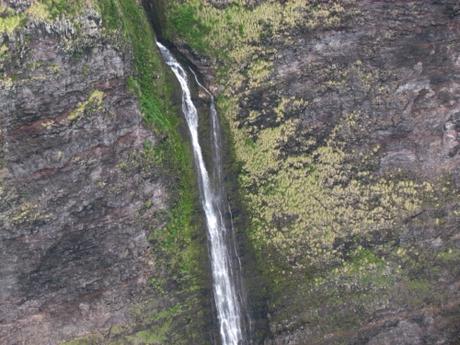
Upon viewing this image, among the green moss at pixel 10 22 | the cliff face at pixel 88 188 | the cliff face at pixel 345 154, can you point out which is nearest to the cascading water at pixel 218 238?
the cliff face at pixel 88 188

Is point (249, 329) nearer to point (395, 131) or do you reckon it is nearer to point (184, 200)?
point (184, 200)

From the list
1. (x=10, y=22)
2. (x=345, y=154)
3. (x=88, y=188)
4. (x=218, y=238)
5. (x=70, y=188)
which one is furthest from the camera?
(x=345, y=154)

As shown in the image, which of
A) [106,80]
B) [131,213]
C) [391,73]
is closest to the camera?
[106,80]

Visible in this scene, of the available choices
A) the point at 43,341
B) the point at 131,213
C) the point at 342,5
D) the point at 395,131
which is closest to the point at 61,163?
the point at 131,213

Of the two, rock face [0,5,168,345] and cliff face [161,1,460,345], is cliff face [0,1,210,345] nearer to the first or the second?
rock face [0,5,168,345]

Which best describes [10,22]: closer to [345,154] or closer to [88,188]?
[88,188]

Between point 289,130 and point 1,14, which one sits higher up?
point 1,14

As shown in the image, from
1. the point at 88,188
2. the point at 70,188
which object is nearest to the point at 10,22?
the point at 70,188
